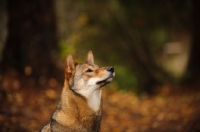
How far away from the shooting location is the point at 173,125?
957 centimetres

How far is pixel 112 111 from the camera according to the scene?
1121 centimetres

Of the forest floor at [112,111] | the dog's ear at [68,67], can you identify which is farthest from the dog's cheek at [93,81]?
the forest floor at [112,111]

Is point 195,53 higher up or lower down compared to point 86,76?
higher up

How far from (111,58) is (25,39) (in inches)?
283

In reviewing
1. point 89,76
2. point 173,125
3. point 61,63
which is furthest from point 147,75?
point 89,76

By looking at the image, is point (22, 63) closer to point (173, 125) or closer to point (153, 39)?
point (173, 125)

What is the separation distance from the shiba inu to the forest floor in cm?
231

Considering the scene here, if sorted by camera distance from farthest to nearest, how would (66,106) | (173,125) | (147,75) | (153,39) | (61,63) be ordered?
(153,39), (147,75), (61,63), (173,125), (66,106)

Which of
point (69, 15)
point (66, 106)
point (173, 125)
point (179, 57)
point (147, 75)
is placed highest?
point (179, 57)

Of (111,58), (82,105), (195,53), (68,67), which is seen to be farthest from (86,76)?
(111,58)

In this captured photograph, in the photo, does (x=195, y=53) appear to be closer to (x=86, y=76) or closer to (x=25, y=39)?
(x=25, y=39)

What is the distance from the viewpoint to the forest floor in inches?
334

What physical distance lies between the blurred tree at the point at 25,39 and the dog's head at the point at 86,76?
4871mm

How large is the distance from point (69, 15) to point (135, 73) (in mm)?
3881
